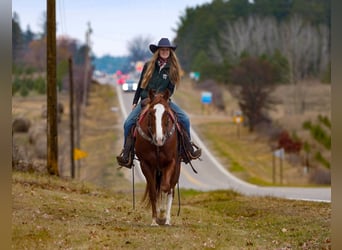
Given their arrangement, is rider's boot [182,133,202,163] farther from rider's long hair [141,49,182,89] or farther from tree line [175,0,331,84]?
tree line [175,0,331,84]

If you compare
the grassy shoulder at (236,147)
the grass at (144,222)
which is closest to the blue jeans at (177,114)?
the grass at (144,222)

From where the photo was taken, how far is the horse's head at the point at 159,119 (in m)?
13.0

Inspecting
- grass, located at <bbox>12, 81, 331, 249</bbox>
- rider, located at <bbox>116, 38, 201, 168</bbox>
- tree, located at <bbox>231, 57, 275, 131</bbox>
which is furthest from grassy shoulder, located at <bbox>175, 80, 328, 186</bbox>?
rider, located at <bbox>116, 38, 201, 168</bbox>

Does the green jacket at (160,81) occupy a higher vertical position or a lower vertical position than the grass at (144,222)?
higher

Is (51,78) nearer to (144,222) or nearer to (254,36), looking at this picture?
(144,222)

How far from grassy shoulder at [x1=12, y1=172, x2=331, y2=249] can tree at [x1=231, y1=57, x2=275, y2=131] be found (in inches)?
2118

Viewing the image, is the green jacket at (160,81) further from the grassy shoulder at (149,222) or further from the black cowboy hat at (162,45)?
the grassy shoulder at (149,222)

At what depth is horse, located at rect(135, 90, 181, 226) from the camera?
43.0ft

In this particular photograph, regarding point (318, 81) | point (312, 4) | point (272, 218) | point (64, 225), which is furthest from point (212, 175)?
point (64, 225)

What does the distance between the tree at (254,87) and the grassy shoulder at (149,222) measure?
53804 millimetres

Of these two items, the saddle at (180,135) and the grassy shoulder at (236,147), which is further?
the grassy shoulder at (236,147)

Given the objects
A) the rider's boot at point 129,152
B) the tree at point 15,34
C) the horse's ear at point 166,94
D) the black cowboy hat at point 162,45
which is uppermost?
the tree at point 15,34

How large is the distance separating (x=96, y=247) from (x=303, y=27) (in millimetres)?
75999

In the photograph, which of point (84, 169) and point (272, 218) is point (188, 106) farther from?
point (272, 218)
